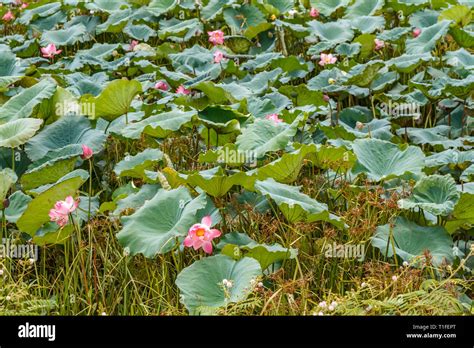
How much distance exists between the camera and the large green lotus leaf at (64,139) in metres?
3.72

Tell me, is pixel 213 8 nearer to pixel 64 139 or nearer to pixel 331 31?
pixel 331 31

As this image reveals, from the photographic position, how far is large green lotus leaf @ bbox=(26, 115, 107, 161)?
3723 mm

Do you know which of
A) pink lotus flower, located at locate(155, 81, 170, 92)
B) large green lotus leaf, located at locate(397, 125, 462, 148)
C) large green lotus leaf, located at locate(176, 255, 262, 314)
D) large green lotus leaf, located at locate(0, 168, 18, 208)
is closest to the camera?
large green lotus leaf, located at locate(176, 255, 262, 314)

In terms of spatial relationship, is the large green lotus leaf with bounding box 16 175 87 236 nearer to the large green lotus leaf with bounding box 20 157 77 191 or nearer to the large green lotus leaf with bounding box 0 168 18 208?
the large green lotus leaf with bounding box 0 168 18 208

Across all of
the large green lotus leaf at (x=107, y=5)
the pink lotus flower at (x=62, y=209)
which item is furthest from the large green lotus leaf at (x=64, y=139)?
the large green lotus leaf at (x=107, y=5)

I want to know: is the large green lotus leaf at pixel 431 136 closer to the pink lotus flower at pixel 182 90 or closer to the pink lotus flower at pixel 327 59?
the pink lotus flower at pixel 327 59

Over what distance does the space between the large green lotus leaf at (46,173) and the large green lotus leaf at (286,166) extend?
87 centimetres

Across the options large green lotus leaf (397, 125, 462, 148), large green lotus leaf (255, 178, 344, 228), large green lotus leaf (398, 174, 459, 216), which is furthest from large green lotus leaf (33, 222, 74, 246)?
large green lotus leaf (397, 125, 462, 148)

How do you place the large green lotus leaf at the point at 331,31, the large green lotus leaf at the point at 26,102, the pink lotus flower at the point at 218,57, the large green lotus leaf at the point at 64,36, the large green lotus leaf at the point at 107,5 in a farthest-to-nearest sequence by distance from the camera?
the large green lotus leaf at the point at 107,5 < the large green lotus leaf at the point at 64,36 < the large green lotus leaf at the point at 331,31 < the pink lotus flower at the point at 218,57 < the large green lotus leaf at the point at 26,102

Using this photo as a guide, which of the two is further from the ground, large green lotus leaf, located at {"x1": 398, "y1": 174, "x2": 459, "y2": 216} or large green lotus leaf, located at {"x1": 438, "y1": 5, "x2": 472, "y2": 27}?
large green lotus leaf, located at {"x1": 438, "y1": 5, "x2": 472, "y2": 27}

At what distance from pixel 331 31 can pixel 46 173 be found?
8.03 ft

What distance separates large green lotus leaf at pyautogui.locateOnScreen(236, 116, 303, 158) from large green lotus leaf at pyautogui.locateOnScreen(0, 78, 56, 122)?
3.09 feet

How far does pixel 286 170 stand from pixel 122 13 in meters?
3.13

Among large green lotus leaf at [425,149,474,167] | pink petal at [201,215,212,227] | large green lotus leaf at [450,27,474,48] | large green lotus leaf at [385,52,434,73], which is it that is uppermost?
large green lotus leaf at [450,27,474,48]
